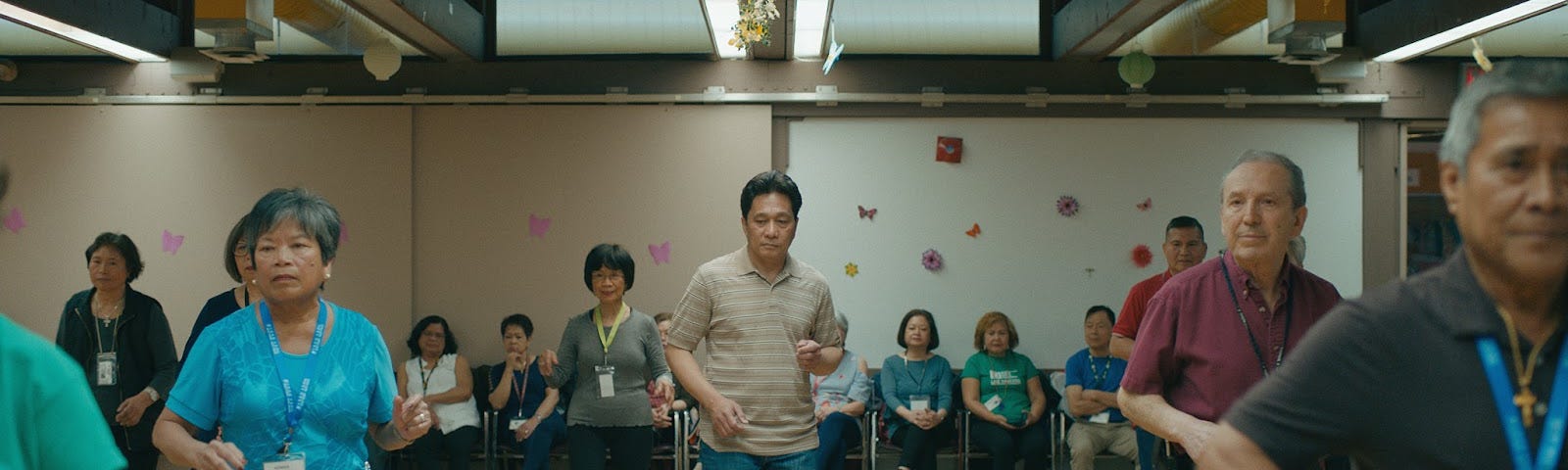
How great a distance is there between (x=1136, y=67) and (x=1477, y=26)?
1.90 meters

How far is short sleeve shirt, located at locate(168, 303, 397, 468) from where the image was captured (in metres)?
2.53

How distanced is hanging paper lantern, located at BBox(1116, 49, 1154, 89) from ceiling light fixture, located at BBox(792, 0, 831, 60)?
1.77 meters

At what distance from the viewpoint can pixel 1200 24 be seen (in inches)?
244

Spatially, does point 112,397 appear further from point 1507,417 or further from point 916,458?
point 1507,417

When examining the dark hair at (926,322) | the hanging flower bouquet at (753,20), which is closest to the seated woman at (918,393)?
the dark hair at (926,322)

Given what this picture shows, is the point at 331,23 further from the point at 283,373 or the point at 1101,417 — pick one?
the point at 1101,417

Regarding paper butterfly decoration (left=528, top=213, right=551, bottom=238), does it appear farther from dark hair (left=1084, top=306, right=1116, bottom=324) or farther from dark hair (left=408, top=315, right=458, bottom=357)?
dark hair (left=1084, top=306, right=1116, bottom=324)

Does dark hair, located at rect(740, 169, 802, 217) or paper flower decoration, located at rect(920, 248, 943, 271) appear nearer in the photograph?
dark hair, located at rect(740, 169, 802, 217)

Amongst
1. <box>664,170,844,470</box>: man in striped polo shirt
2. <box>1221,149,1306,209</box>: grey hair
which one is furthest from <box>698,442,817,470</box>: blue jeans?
<box>1221,149,1306,209</box>: grey hair

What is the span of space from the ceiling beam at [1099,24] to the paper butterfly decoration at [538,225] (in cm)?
323

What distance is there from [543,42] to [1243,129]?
4282 mm

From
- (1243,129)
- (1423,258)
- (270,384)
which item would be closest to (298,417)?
(270,384)

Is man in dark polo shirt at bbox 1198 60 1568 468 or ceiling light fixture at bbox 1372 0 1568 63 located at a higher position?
ceiling light fixture at bbox 1372 0 1568 63

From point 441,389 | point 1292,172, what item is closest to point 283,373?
point 1292,172
